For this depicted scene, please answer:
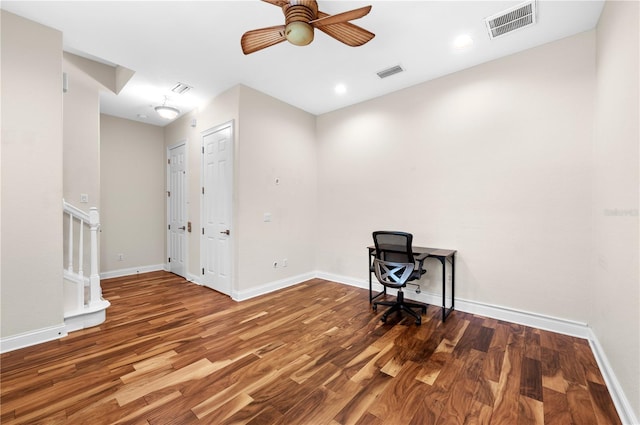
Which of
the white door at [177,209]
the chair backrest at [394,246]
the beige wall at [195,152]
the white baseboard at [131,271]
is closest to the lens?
the chair backrest at [394,246]

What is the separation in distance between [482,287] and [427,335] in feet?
3.57

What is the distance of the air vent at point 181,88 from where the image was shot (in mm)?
3838

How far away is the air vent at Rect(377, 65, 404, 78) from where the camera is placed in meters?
3.35

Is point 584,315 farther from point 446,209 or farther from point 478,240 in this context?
point 446,209

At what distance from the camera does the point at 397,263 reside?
3.12 metres

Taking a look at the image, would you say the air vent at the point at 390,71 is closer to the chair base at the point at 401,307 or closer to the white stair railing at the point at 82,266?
the chair base at the point at 401,307

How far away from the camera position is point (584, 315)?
8.75 feet

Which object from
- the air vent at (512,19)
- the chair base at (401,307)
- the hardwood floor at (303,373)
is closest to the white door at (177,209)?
the hardwood floor at (303,373)

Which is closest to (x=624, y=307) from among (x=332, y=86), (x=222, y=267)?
(x=332, y=86)

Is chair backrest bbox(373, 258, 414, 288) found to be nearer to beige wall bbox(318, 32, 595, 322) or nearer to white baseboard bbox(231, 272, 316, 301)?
beige wall bbox(318, 32, 595, 322)

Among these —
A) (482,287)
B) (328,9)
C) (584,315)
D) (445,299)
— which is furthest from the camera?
(445,299)

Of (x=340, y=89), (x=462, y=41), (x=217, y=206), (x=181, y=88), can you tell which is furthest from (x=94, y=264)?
(x=462, y=41)

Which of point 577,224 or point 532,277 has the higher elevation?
point 577,224

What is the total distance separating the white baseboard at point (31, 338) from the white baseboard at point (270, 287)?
180 centimetres
